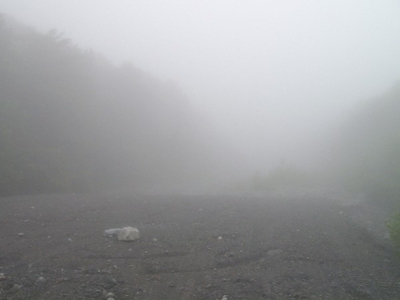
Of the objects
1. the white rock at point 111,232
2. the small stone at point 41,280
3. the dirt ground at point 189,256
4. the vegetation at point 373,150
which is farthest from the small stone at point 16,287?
the vegetation at point 373,150

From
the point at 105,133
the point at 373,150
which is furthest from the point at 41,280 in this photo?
the point at 373,150

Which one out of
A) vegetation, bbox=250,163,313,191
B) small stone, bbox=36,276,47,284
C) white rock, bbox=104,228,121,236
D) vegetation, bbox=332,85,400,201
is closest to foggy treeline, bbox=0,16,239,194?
vegetation, bbox=250,163,313,191

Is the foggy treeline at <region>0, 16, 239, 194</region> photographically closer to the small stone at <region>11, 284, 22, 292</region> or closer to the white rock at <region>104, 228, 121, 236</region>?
the white rock at <region>104, 228, 121, 236</region>

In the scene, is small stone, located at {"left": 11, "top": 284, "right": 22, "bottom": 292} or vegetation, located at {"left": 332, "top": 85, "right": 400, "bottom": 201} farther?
vegetation, located at {"left": 332, "top": 85, "right": 400, "bottom": 201}

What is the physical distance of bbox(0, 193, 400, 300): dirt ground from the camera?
605 centimetres

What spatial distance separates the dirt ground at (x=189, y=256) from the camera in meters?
6.05

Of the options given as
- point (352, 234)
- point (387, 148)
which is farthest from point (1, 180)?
point (387, 148)

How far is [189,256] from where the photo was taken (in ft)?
25.9

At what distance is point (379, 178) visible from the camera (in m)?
24.7

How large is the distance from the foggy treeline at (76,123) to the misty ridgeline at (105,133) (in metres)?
0.07

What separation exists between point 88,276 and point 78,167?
1809 centimetres

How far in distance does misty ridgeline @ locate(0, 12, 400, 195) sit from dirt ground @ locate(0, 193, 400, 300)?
832 centimetres

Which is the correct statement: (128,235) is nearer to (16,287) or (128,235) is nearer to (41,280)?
(41,280)

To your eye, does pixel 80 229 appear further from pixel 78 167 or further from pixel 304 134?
pixel 304 134
